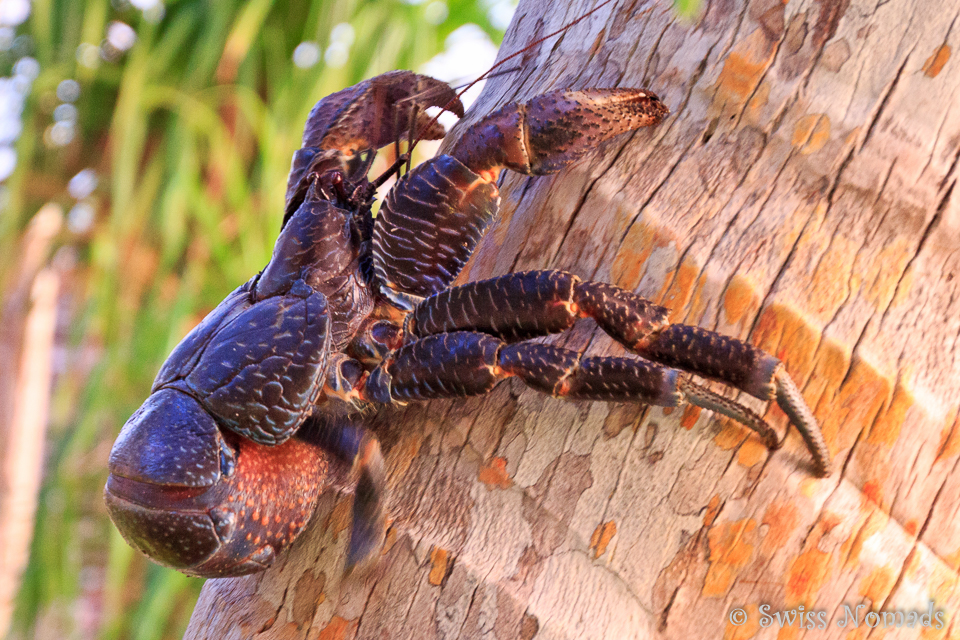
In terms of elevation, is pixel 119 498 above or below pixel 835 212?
below

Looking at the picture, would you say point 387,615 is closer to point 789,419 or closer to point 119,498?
point 119,498

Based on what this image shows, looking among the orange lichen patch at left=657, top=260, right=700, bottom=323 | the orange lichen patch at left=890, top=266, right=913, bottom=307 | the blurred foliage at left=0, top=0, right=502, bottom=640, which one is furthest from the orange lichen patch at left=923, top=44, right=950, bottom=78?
the blurred foliage at left=0, top=0, right=502, bottom=640

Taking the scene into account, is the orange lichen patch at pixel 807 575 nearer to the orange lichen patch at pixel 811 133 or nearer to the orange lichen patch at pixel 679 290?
the orange lichen patch at pixel 679 290

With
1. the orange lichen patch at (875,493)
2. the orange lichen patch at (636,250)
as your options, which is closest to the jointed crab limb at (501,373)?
the orange lichen patch at (636,250)

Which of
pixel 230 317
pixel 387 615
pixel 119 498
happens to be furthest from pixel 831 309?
pixel 119 498

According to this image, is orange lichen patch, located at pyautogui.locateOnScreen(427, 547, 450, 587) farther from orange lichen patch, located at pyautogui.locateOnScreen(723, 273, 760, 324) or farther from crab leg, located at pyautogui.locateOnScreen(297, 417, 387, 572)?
orange lichen patch, located at pyautogui.locateOnScreen(723, 273, 760, 324)

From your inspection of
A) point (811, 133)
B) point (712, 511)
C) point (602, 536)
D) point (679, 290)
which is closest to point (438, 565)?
point (602, 536)

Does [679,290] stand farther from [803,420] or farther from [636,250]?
[803,420]
